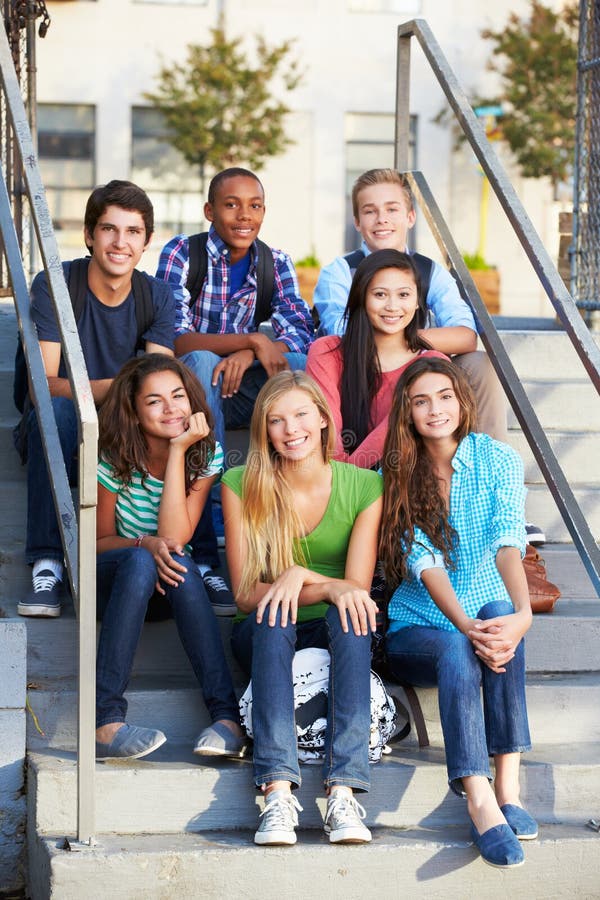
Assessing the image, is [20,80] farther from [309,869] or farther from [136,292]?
[309,869]

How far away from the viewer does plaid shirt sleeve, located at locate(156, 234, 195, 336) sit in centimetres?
477

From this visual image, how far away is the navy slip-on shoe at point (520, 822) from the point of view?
329cm

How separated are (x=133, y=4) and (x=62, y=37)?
1105mm

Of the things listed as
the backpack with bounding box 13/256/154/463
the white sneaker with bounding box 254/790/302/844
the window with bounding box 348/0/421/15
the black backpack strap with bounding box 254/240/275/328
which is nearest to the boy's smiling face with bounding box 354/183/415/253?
the black backpack strap with bounding box 254/240/275/328

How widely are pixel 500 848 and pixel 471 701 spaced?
361mm

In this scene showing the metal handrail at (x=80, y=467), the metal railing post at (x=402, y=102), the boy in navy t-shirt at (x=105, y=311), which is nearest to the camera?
the metal handrail at (x=80, y=467)

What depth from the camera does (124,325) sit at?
4316 mm

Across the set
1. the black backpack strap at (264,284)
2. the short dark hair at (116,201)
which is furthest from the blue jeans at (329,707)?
the black backpack strap at (264,284)

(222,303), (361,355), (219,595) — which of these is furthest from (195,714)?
(222,303)

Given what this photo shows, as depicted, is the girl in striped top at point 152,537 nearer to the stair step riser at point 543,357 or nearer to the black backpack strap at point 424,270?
the black backpack strap at point 424,270

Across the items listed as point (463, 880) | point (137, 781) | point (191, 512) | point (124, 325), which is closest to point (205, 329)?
point (124, 325)

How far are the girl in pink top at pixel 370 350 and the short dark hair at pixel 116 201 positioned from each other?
0.75 m

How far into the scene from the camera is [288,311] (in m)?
4.93

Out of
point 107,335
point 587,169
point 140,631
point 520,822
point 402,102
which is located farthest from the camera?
point 587,169
